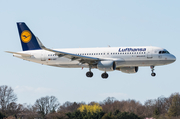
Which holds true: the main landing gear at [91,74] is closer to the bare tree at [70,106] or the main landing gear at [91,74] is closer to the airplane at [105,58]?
the airplane at [105,58]

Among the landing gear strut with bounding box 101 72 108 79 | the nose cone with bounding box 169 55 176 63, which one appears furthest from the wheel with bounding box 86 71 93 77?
the nose cone with bounding box 169 55 176 63

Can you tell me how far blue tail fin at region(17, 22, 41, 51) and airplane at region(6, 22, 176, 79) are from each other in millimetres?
1037

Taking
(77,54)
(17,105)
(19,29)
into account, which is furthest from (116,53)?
(17,105)

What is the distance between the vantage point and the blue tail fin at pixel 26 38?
68.6 m

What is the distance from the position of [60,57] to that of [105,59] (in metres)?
8.31

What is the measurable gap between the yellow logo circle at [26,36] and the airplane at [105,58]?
2.62m

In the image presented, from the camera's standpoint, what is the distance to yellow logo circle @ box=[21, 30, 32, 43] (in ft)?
228

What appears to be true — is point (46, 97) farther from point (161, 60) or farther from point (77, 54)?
point (161, 60)

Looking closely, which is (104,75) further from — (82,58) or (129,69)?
(82,58)

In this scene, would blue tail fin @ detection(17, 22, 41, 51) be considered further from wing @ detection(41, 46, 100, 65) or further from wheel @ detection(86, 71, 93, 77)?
wheel @ detection(86, 71, 93, 77)

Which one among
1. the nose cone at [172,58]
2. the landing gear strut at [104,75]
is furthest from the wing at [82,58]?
the nose cone at [172,58]

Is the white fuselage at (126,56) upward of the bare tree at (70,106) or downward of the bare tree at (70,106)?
upward

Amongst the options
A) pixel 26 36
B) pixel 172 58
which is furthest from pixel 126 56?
pixel 26 36

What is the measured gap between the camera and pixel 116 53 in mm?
60906
